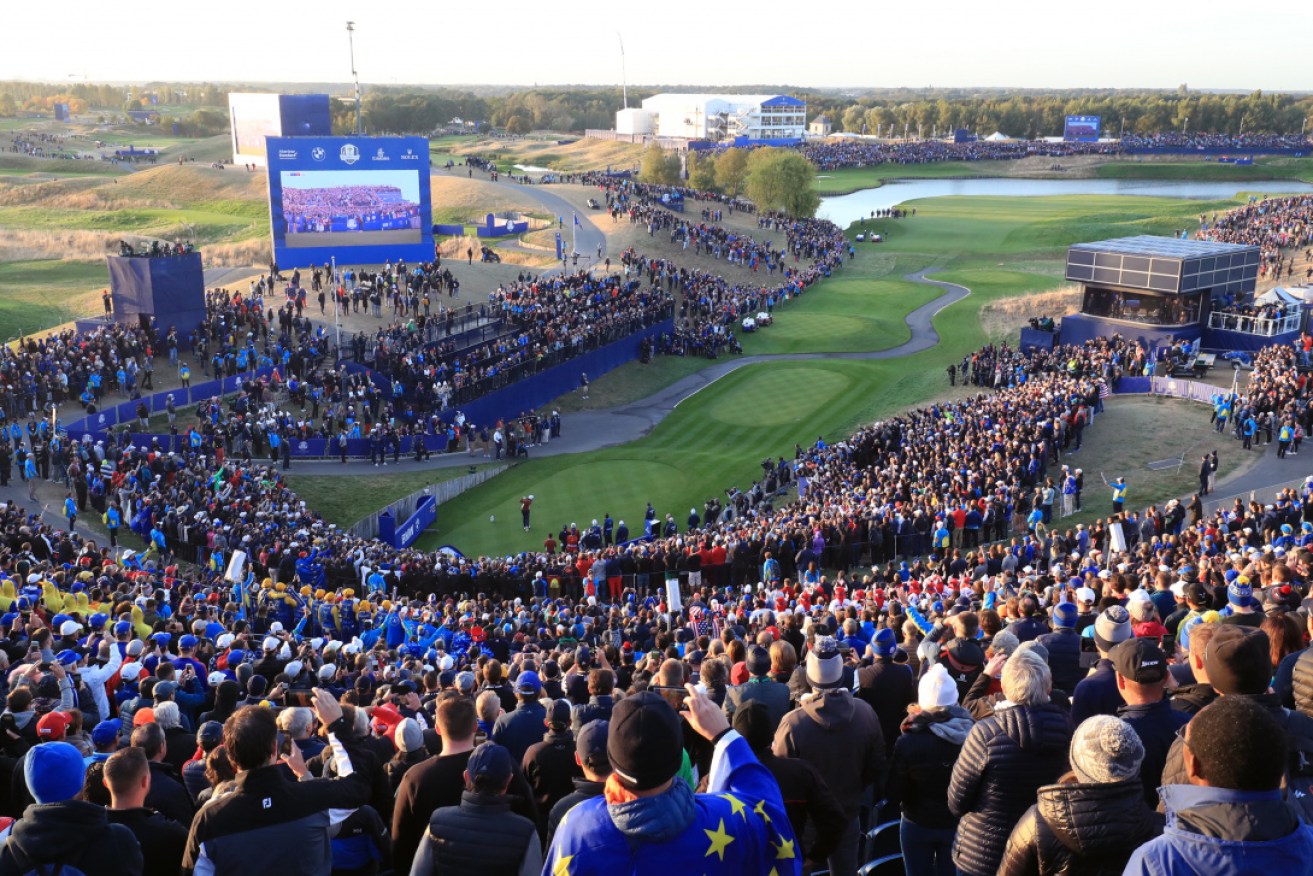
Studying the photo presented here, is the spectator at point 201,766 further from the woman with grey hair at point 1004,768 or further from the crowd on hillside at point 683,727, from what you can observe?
the woman with grey hair at point 1004,768

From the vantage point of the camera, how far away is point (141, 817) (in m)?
6.12

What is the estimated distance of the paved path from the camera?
37.3 meters

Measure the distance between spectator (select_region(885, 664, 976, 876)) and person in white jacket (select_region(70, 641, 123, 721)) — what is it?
766cm

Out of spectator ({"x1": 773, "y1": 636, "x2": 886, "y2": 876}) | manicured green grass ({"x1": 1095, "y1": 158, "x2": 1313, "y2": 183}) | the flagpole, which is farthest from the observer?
manicured green grass ({"x1": 1095, "y1": 158, "x2": 1313, "y2": 183})

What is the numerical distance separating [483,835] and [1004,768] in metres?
Answer: 2.66

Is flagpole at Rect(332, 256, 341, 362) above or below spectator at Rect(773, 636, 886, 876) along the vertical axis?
below

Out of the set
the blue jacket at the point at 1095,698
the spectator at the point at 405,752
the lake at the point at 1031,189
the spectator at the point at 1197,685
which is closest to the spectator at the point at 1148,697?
the spectator at the point at 1197,685

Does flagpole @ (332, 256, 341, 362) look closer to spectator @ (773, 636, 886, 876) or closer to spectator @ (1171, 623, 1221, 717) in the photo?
spectator @ (773, 636, 886, 876)

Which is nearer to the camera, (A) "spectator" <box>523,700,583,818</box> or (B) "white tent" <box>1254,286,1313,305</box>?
(A) "spectator" <box>523,700,583,818</box>

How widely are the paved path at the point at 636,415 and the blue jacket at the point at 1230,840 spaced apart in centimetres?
3340

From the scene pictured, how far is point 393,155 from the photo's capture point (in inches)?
2157

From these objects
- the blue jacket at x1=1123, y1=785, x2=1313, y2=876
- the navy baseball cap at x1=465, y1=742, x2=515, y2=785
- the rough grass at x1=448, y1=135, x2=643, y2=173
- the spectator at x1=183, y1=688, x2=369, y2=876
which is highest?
the rough grass at x1=448, y1=135, x2=643, y2=173

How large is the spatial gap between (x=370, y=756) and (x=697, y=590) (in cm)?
1727

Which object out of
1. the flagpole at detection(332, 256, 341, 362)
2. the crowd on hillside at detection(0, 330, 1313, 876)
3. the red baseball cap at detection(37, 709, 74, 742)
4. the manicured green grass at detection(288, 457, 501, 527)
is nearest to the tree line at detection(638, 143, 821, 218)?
the flagpole at detection(332, 256, 341, 362)
